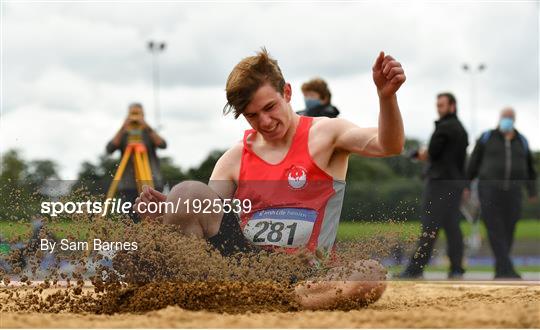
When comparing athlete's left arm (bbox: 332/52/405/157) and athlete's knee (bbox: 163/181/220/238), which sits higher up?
athlete's left arm (bbox: 332/52/405/157)

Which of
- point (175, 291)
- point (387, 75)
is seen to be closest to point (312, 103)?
point (175, 291)

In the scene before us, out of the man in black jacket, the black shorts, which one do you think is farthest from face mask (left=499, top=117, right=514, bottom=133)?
the black shorts

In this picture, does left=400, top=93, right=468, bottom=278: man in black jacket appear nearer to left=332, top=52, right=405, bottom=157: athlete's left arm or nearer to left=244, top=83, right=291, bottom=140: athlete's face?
left=332, top=52, right=405, bottom=157: athlete's left arm

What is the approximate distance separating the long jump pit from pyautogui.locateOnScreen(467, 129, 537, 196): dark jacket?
431cm

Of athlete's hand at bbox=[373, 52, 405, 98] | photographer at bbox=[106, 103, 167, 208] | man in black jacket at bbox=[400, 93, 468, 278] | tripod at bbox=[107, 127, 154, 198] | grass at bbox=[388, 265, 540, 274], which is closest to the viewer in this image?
athlete's hand at bbox=[373, 52, 405, 98]

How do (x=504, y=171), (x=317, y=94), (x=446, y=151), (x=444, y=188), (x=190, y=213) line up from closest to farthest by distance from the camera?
(x=190, y=213) < (x=444, y=188) < (x=317, y=94) < (x=446, y=151) < (x=504, y=171)

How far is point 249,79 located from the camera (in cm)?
450

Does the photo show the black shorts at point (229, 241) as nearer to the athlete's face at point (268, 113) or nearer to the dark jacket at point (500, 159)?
the athlete's face at point (268, 113)

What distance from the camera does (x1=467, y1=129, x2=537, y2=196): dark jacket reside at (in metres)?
8.98

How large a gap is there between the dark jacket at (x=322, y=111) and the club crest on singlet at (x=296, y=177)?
9.00 feet

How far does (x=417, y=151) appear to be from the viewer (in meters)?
9.27

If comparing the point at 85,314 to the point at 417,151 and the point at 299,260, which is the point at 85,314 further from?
the point at 417,151

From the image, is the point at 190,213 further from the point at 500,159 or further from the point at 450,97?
the point at 500,159

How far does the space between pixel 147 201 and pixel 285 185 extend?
2.22 ft
